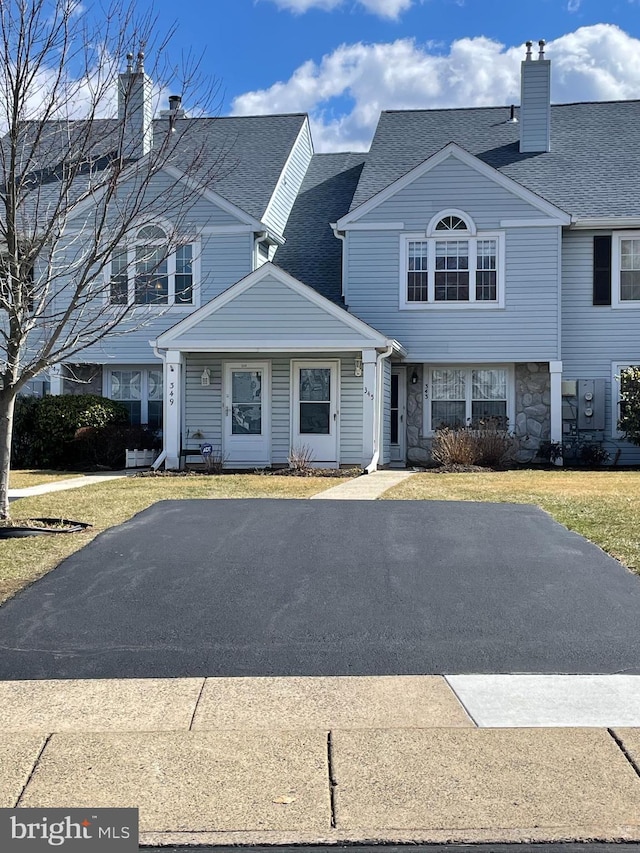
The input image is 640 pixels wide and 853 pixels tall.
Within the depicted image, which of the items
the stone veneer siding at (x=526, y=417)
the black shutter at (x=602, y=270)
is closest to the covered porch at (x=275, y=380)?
the stone veneer siding at (x=526, y=417)

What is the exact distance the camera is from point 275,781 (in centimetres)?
425

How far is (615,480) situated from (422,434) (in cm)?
566

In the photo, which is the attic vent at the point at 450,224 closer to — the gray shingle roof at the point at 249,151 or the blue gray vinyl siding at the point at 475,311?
the blue gray vinyl siding at the point at 475,311

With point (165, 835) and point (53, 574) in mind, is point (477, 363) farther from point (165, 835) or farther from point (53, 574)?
point (165, 835)

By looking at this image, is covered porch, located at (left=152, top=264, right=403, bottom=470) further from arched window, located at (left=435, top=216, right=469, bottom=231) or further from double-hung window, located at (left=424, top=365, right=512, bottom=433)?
arched window, located at (left=435, top=216, right=469, bottom=231)

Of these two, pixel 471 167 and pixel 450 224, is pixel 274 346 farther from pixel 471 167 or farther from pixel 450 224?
pixel 471 167

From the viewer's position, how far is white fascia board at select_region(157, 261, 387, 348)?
18172mm

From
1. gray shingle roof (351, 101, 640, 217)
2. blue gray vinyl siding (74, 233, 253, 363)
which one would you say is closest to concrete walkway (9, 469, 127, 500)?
blue gray vinyl siding (74, 233, 253, 363)

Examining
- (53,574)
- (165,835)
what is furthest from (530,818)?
(53,574)

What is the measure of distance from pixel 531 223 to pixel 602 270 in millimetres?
2061

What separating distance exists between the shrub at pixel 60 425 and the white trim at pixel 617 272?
11358mm

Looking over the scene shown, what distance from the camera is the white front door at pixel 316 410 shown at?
1964 cm

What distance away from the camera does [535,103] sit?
22688mm

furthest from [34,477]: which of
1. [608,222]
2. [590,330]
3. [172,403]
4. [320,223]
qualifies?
[608,222]
